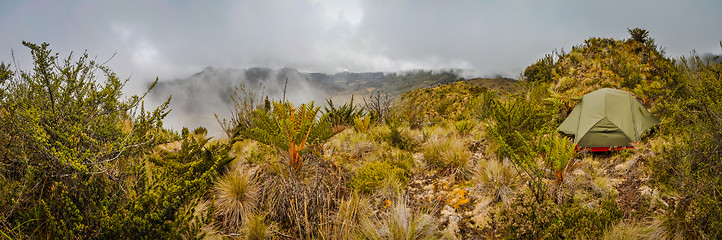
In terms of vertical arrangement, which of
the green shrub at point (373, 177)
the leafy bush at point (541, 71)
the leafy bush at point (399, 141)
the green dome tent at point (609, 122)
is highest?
the leafy bush at point (541, 71)

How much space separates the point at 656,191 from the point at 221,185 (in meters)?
5.12

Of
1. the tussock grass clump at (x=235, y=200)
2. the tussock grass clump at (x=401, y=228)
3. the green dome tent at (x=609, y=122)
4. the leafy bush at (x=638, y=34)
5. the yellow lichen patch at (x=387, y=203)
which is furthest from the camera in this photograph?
the leafy bush at (x=638, y=34)

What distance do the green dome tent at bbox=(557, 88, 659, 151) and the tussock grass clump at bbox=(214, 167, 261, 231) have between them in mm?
5607

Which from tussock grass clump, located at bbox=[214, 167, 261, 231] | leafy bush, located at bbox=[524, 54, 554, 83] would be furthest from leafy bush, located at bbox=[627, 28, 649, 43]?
tussock grass clump, located at bbox=[214, 167, 261, 231]

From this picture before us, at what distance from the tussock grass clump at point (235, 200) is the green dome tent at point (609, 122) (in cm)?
561

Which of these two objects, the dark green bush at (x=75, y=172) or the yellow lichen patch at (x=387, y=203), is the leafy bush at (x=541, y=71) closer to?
the yellow lichen patch at (x=387, y=203)

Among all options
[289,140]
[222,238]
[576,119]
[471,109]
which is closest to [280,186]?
[289,140]

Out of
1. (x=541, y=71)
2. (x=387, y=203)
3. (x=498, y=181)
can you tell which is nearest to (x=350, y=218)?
(x=387, y=203)

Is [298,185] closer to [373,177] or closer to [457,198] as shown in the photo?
[373,177]

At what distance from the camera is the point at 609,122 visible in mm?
5223

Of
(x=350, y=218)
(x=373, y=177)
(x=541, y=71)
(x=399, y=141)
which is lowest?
(x=350, y=218)

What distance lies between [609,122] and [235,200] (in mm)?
6718

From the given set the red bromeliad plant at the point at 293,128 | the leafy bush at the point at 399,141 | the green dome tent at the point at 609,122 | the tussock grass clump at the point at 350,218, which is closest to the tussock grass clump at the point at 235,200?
the red bromeliad plant at the point at 293,128

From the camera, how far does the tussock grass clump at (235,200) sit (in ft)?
9.42
